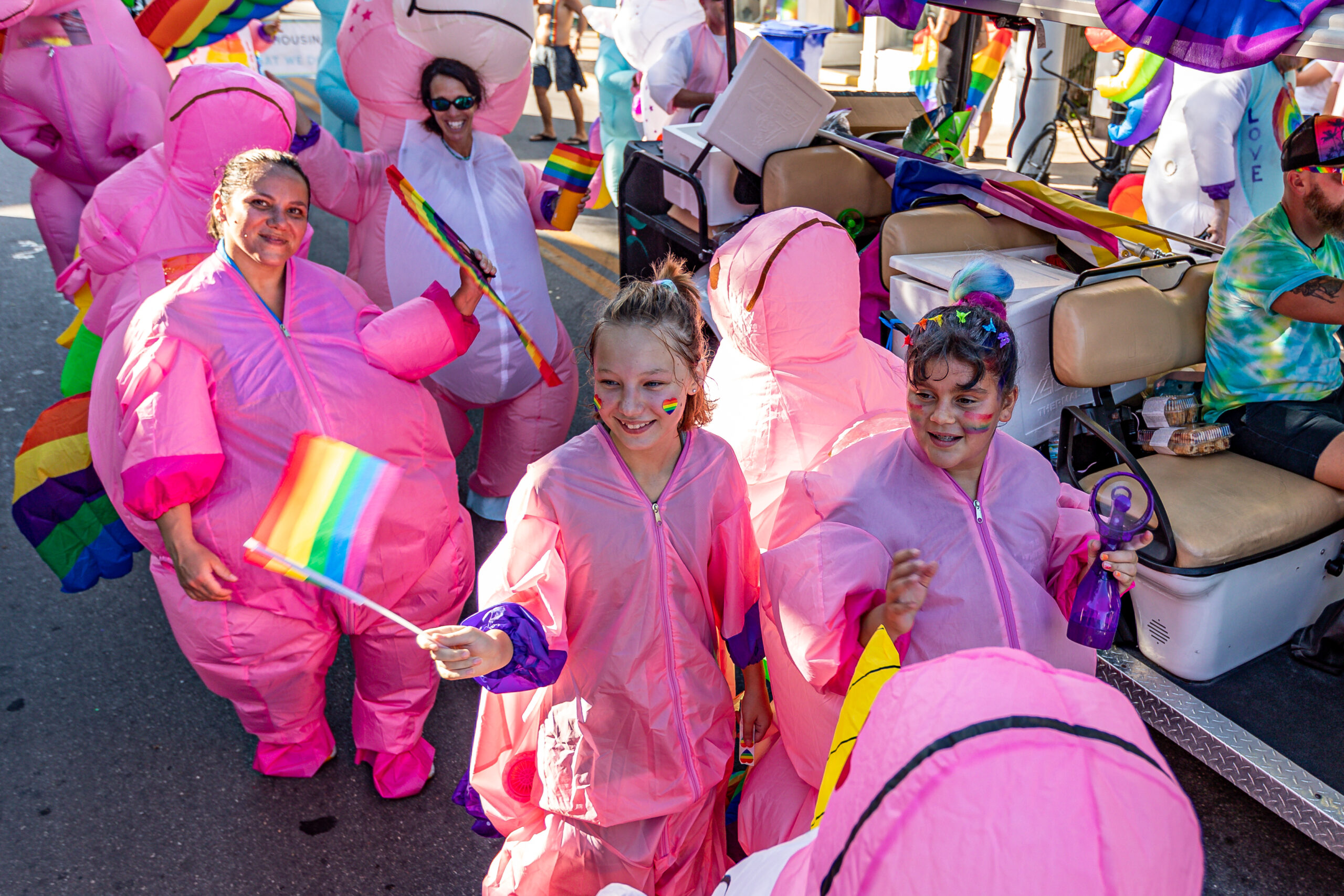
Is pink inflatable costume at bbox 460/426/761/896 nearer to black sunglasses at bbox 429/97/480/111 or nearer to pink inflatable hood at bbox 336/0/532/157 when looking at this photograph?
black sunglasses at bbox 429/97/480/111

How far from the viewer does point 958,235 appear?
4066 millimetres

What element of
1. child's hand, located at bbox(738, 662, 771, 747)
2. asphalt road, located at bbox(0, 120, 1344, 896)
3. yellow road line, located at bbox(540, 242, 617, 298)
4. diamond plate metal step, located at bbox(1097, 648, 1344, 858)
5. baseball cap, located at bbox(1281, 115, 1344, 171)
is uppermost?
baseball cap, located at bbox(1281, 115, 1344, 171)

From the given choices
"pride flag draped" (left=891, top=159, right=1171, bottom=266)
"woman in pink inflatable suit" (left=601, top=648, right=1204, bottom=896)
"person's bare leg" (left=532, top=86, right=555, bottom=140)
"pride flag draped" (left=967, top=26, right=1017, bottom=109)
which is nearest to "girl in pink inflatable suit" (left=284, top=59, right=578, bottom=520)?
"pride flag draped" (left=891, top=159, right=1171, bottom=266)

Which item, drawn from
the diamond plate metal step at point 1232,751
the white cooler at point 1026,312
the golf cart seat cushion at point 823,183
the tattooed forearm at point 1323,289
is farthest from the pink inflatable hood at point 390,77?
the diamond plate metal step at point 1232,751

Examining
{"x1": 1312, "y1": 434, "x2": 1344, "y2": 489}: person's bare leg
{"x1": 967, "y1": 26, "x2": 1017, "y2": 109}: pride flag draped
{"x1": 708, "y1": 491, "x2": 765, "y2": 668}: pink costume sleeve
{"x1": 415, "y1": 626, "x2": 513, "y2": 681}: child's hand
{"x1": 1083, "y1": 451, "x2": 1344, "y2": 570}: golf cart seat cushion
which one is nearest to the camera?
{"x1": 415, "y1": 626, "x2": 513, "y2": 681}: child's hand

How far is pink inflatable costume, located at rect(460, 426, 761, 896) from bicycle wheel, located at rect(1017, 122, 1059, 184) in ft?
26.0

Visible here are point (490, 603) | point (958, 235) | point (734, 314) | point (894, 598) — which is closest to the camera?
point (894, 598)

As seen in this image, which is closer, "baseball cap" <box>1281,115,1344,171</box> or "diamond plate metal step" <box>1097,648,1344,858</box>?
"diamond plate metal step" <box>1097,648,1344,858</box>

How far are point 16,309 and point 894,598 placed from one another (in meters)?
7.13

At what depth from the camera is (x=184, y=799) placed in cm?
292

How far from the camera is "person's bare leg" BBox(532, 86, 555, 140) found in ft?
35.5

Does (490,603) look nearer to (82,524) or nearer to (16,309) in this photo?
(82,524)

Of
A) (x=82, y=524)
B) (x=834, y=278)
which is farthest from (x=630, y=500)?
(x=82, y=524)

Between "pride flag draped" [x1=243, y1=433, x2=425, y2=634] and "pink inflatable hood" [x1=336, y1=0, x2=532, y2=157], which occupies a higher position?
"pink inflatable hood" [x1=336, y1=0, x2=532, y2=157]
